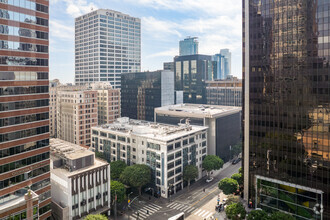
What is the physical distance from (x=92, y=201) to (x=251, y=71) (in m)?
60.8

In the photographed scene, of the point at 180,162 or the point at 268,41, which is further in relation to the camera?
the point at 180,162

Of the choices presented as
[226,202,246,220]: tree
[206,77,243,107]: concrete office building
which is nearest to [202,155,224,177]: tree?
[226,202,246,220]: tree

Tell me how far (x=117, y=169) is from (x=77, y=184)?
27165 millimetres

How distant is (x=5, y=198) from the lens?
5359cm

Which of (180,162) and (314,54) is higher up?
(314,54)

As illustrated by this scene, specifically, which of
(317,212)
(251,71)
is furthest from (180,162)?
(317,212)

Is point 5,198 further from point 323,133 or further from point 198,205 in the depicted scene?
point 323,133

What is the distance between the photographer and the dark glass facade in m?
156

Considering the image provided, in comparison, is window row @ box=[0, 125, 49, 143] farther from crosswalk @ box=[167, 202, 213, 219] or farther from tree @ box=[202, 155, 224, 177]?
tree @ box=[202, 155, 224, 177]

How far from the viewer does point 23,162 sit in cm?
5784

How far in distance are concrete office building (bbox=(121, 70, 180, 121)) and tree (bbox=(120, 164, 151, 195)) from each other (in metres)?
Result: 70.3

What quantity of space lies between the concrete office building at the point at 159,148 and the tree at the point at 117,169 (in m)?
4.00

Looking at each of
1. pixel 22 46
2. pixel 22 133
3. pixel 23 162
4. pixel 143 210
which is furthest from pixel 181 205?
pixel 22 46

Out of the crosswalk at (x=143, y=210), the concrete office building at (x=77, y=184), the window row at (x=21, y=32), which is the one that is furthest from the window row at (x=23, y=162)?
→ the crosswalk at (x=143, y=210)
